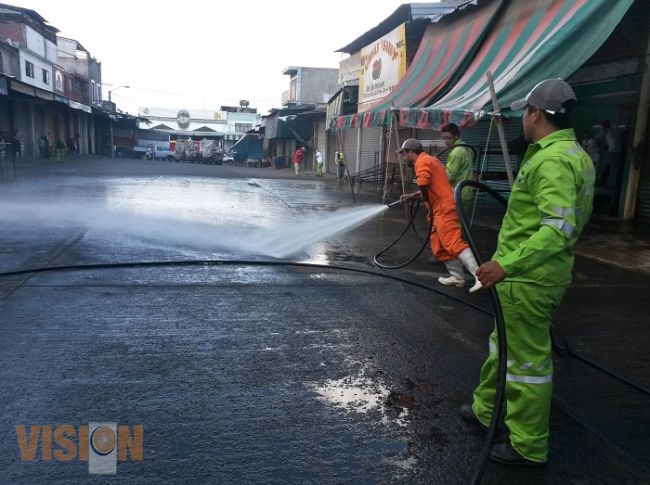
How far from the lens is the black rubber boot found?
8.17 ft

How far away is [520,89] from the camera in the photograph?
6832 millimetres

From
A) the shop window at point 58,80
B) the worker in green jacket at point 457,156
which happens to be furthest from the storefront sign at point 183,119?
the worker in green jacket at point 457,156

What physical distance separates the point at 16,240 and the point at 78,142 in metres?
43.0

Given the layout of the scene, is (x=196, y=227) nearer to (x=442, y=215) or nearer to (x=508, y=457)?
(x=442, y=215)

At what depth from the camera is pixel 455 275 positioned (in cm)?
573

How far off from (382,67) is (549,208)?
54.8 ft

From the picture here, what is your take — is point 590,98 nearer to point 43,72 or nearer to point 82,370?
point 82,370

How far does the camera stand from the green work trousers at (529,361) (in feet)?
7.86

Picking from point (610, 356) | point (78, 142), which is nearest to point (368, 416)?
point (610, 356)

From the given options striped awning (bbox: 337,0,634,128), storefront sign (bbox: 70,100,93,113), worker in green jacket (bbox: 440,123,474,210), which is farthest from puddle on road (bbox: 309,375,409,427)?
storefront sign (bbox: 70,100,93,113)

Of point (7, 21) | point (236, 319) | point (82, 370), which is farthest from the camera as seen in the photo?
point (7, 21)

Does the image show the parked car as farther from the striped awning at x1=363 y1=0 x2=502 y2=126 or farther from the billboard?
the striped awning at x1=363 y1=0 x2=502 y2=126

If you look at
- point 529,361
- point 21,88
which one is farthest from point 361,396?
point 21,88

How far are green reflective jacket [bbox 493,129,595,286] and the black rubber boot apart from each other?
2.78ft
